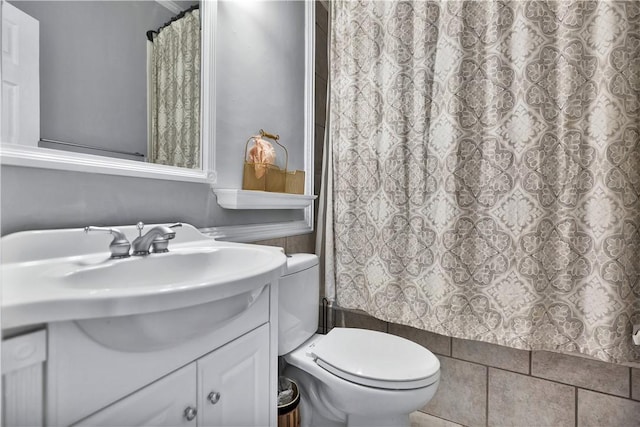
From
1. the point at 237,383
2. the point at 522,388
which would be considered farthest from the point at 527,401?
the point at 237,383

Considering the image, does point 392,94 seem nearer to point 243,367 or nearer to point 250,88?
point 250,88

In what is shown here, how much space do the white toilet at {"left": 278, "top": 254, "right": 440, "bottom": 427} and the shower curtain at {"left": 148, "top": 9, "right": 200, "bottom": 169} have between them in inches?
20.6

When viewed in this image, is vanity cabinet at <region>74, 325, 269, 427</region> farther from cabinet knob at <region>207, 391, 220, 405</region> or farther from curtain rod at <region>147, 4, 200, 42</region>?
curtain rod at <region>147, 4, 200, 42</region>

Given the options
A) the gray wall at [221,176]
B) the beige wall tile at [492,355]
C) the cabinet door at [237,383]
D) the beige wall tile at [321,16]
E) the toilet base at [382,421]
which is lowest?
the toilet base at [382,421]

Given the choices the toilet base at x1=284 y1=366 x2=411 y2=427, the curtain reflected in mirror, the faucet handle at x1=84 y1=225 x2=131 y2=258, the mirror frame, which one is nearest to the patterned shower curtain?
the toilet base at x1=284 y1=366 x2=411 y2=427

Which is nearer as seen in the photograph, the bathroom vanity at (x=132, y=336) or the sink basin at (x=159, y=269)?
the bathroom vanity at (x=132, y=336)

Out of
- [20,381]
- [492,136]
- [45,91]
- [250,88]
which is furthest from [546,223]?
[45,91]

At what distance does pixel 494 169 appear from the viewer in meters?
1.27

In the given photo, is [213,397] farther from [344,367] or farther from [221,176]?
[221,176]

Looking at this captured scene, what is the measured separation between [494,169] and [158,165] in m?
1.19

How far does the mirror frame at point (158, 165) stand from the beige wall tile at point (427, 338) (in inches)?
44.0

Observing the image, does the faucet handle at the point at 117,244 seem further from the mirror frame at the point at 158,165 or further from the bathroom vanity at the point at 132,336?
the mirror frame at the point at 158,165

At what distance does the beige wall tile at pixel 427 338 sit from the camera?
5.02 ft

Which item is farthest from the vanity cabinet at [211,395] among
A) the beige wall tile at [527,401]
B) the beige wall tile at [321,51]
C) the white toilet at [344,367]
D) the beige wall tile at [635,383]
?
the beige wall tile at [321,51]
